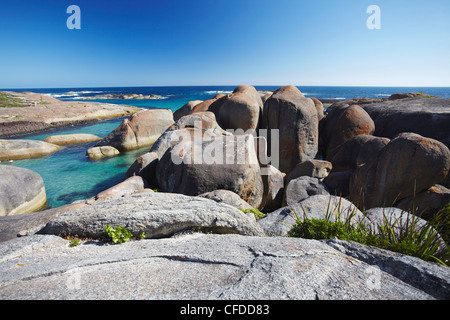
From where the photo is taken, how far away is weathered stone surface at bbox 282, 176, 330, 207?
7488 millimetres

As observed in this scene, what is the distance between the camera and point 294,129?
11.1 m

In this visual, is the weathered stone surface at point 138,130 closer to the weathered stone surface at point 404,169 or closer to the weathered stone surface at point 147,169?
the weathered stone surface at point 147,169

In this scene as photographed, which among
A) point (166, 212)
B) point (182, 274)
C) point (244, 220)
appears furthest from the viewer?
point (244, 220)

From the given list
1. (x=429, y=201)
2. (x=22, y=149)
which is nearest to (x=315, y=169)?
(x=429, y=201)

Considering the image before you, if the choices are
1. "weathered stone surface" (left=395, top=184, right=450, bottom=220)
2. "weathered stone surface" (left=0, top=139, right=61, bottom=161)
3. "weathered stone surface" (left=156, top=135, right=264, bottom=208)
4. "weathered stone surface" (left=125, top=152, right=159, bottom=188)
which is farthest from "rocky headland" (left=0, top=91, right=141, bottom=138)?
"weathered stone surface" (left=395, top=184, right=450, bottom=220)

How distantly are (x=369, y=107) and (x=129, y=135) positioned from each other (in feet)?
58.0

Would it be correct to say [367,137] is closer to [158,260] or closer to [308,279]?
[308,279]

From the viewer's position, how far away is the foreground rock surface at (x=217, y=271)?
234 cm

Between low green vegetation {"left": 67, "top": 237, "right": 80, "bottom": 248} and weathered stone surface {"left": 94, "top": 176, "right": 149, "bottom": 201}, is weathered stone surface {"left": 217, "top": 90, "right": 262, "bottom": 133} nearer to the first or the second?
weathered stone surface {"left": 94, "top": 176, "right": 149, "bottom": 201}

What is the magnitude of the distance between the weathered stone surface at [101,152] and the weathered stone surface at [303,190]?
14.0 metres

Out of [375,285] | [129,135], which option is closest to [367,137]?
[375,285]

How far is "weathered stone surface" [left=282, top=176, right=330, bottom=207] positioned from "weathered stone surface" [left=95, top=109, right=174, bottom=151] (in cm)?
1403

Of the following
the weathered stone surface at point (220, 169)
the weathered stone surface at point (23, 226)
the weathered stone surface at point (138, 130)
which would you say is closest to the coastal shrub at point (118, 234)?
the weathered stone surface at point (23, 226)
